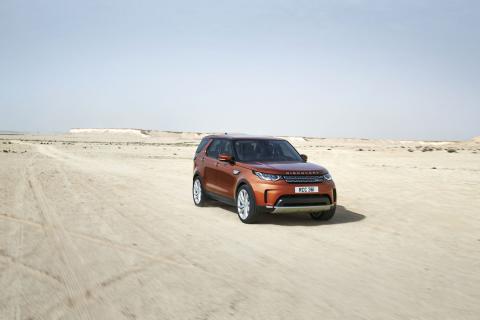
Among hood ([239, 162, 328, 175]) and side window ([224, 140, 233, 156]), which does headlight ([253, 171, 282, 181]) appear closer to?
hood ([239, 162, 328, 175])

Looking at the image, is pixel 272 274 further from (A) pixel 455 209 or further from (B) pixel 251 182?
(A) pixel 455 209

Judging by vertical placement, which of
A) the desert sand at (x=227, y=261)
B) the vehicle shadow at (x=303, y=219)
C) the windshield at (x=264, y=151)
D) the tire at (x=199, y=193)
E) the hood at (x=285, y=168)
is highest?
the windshield at (x=264, y=151)

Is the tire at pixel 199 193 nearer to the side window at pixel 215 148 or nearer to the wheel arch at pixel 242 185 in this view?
the side window at pixel 215 148

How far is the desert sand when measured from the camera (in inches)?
183

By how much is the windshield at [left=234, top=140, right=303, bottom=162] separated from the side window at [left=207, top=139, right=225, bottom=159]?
670mm

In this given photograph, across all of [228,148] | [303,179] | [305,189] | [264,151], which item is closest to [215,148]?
[228,148]

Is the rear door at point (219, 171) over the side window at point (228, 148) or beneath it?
beneath

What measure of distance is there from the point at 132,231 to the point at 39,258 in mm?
2067

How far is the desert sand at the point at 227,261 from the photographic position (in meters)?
4.65

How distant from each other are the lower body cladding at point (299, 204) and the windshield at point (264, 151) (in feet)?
4.68

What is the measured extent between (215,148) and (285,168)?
262 cm

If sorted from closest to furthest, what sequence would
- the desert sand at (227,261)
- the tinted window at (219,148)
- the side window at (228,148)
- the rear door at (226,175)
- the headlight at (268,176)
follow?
the desert sand at (227,261), the headlight at (268,176), the rear door at (226,175), the side window at (228,148), the tinted window at (219,148)

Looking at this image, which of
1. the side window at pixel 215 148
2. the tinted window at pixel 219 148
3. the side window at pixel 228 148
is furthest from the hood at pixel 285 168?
the side window at pixel 215 148

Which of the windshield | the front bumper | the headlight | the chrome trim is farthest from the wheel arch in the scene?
the windshield
